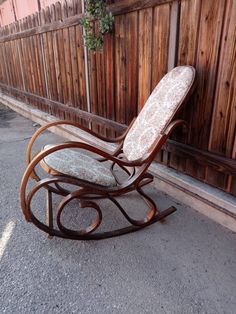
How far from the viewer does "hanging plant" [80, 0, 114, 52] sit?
221cm

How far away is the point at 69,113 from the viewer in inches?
→ 138

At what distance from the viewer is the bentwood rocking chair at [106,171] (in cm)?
142

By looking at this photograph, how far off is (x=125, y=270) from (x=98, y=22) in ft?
7.42

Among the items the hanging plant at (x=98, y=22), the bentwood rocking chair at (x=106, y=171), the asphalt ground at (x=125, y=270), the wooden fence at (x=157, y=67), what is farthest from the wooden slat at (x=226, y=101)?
the hanging plant at (x=98, y=22)

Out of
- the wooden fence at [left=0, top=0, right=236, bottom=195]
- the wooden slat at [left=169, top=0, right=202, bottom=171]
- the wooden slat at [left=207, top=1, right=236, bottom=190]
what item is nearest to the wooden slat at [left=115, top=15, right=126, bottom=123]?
the wooden fence at [left=0, top=0, right=236, bottom=195]

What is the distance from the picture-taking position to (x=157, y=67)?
1944mm

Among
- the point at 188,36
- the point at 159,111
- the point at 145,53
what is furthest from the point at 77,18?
the point at 159,111

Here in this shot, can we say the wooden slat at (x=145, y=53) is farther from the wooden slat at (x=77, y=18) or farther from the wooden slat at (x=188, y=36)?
the wooden slat at (x=188, y=36)

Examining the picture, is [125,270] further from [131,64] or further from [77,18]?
[77,18]

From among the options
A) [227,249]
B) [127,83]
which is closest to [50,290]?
[227,249]

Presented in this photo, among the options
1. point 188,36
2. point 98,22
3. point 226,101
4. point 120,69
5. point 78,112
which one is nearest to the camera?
point 226,101

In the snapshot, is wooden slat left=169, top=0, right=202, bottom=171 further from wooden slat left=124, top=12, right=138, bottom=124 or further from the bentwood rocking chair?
wooden slat left=124, top=12, right=138, bottom=124

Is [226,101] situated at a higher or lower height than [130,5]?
lower

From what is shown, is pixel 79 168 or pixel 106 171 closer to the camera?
pixel 79 168
